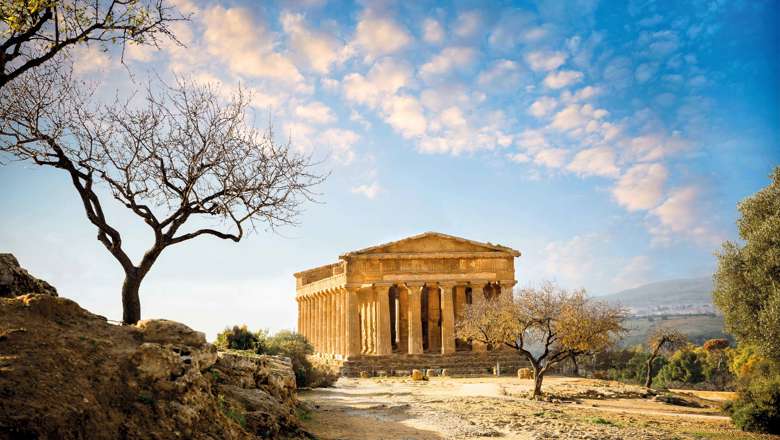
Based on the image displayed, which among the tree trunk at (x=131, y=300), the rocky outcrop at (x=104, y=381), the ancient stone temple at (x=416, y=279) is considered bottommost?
the rocky outcrop at (x=104, y=381)

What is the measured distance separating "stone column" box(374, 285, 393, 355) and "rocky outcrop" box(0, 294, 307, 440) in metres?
31.4

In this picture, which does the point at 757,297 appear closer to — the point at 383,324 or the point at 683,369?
the point at 383,324

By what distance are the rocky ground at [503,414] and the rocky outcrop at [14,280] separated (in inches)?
269

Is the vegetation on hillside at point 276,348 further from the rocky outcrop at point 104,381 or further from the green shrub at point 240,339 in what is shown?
the rocky outcrop at point 104,381

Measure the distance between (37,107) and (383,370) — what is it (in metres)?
31.0

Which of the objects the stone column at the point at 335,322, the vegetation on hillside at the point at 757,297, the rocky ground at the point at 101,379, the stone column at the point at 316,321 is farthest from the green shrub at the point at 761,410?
the stone column at the point at 316,321

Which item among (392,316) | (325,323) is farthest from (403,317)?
Result: (325,323)

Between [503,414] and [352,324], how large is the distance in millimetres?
24353

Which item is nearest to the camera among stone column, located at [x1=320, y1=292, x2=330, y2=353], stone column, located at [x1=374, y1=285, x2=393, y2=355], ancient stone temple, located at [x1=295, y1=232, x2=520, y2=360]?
stone column, located at [x1=374, y1=285, x2=393, y2=355]

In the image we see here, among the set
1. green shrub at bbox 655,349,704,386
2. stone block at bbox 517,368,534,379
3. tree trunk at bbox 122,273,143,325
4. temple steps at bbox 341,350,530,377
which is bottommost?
green shrub at bbox 655,349,704,386

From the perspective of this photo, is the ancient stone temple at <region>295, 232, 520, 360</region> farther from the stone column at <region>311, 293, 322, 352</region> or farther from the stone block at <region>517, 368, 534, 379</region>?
the stone column at <region>311, 293, 322, 352</region>

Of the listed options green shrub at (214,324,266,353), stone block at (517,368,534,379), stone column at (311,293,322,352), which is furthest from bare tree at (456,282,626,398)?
stone column at (311,293,322,352)

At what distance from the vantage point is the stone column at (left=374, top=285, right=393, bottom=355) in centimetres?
4234

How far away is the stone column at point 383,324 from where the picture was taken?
139 feet
